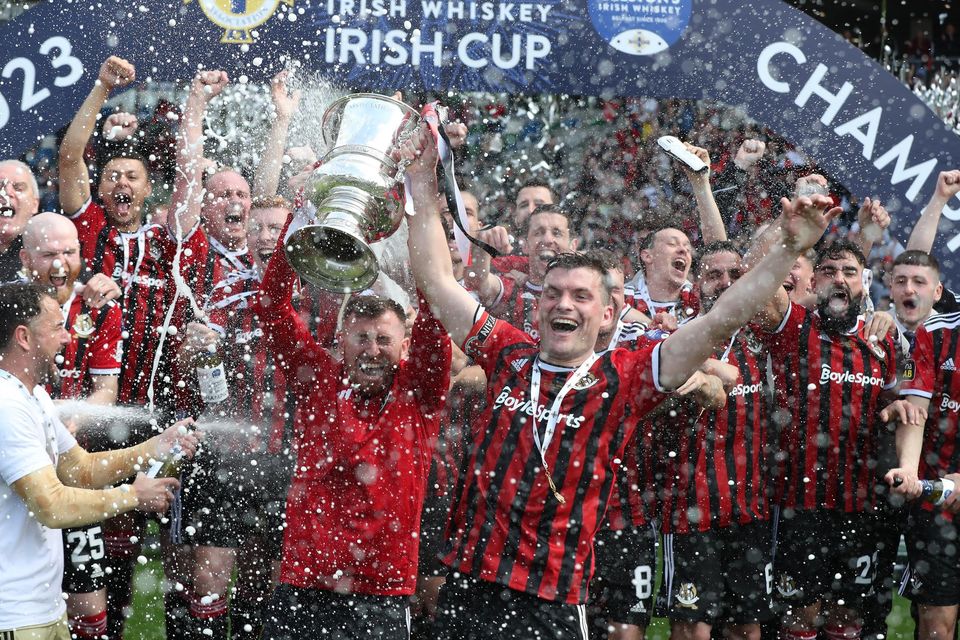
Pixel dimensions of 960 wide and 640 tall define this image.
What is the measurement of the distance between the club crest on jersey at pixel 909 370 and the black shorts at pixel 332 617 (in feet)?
8.28

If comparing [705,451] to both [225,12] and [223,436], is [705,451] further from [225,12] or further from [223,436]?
[225,12]

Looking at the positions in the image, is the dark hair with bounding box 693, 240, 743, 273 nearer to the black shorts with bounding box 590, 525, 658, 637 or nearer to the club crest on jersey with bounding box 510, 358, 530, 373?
the black shorts with bounding box 590, 525, 658, 637

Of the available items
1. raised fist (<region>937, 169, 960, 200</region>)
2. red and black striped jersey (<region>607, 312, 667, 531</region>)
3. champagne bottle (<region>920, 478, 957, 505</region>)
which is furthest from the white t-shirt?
raised fist (<region>937, 169, 960, 200</region>)

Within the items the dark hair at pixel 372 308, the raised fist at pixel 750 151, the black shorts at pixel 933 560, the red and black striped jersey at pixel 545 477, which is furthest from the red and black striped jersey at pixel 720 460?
the dark hair at pixel 372 308

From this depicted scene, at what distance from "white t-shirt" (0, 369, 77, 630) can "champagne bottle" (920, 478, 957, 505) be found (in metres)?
3.22

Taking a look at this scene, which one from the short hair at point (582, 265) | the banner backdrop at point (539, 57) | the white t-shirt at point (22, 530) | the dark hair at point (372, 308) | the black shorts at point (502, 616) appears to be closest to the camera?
the black shorts at point (502, 616)

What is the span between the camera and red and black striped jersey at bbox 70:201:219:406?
4.91 m

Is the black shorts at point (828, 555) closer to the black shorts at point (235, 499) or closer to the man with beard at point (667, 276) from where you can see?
the man with beard at point (667, 276)

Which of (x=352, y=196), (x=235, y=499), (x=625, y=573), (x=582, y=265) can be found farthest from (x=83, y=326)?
(x=625, y=573)

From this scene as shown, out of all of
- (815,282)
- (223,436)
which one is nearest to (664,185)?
(815,282)

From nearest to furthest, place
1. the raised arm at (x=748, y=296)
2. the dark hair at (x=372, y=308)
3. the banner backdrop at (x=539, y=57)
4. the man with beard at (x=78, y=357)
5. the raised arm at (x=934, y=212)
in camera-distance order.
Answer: the raised arm at (x=748, y=296) < the dark hair at (x=372, y=308) < the man with beard at (x=78, y=357) < the raised arm at (x=934, y=212) < the banner backdrop at (x=539, y=57)

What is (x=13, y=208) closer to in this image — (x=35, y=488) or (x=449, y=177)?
(x=35, y=488)

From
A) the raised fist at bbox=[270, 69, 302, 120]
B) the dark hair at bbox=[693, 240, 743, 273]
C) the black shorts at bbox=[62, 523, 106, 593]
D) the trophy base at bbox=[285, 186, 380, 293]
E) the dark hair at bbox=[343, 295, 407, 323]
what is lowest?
the black shorts at bbox=[62, 523, 106, 593]

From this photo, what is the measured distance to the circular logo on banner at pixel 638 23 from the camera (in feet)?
17.0
